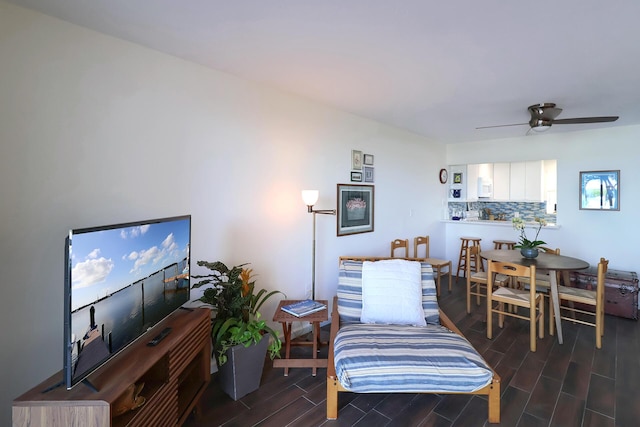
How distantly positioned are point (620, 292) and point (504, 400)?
2815 mm

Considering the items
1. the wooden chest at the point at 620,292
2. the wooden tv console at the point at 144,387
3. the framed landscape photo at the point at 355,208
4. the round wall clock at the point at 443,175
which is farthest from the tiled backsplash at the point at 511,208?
the wooden tv console at the point at 144,387

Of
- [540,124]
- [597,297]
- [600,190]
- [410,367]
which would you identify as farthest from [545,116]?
[410,367]

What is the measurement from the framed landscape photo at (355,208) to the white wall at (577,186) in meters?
2.69

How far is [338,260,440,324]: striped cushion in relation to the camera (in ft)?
8.66

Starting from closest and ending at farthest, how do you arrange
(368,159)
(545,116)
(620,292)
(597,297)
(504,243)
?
(597,297) → (545,116) → (620,292) → (368,159) → (504,243)

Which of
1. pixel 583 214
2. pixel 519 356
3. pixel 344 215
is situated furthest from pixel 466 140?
pixel 519 356

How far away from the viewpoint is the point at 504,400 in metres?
2.16

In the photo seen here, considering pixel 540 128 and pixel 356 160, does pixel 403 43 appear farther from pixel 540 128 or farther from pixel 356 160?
pixel 540 128

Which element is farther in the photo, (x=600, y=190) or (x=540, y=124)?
(x=600, y=190)

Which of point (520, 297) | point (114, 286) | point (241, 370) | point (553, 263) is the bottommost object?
point (241, 370)

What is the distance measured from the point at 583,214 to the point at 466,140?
2.00 metres

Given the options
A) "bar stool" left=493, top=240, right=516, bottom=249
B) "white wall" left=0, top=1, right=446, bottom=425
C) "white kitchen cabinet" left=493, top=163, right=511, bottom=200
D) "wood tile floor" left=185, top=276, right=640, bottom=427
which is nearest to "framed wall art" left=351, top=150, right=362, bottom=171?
"white wall" left=0, top=1, right=446, bottom=425

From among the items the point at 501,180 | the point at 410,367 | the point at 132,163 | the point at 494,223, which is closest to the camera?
the point at 410,367

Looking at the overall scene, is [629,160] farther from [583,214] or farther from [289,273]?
Result: [289,273]
